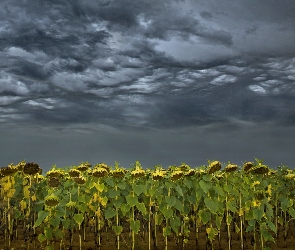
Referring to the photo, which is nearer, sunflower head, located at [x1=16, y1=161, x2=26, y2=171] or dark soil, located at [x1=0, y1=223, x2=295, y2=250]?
sunflower head, located at [x1=16, y1=161, x2=26, y2=171]

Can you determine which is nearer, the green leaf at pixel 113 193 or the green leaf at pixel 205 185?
the green leaf at pixel 205 185

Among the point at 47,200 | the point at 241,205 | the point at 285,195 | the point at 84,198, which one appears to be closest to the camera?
the point at 47,200

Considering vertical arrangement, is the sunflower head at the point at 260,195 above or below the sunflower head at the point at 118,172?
below

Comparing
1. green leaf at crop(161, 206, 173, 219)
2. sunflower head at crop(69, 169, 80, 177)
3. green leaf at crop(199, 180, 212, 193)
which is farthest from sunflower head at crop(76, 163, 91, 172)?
green leaf at crop(199, 180, 212, 193)

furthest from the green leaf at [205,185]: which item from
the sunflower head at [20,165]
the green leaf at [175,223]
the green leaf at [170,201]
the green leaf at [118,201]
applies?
the sunflower head at [20,165]

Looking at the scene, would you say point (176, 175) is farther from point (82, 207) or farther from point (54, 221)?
point (54, 221)

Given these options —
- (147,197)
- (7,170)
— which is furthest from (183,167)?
(7,170)

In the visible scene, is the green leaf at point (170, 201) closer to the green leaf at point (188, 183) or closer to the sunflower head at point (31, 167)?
the green leaf at point (188, 183)

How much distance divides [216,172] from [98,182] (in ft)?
10.6

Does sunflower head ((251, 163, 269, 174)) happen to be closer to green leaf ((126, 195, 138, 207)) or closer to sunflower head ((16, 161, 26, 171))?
green leaf ((126, 195, 138, 207))

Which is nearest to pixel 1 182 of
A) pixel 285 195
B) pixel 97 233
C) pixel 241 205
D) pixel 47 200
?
pixel 47 200

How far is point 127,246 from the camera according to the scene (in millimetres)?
12242

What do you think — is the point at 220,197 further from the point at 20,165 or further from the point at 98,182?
the point at 20,165

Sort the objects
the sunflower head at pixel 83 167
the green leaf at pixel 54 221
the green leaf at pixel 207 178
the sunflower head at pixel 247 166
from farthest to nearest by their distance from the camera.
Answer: the sunflower head at pixel 83 167 < the sunflower head at pixel 247 166 < the green leaf at pixel 207 178 < the green leaf at pixel 54 221
